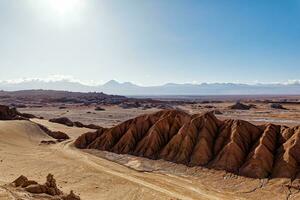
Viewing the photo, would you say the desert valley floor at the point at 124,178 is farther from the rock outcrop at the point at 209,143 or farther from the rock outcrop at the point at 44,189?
the rock outcrop at the point at 209,143

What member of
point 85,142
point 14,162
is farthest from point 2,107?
point 14,162

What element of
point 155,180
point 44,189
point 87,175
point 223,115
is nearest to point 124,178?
point 155,180

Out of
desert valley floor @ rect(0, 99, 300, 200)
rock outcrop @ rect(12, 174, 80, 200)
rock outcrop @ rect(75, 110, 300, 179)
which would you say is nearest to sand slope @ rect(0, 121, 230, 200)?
desert valley floor @ rect(0, 99, 300, 200)

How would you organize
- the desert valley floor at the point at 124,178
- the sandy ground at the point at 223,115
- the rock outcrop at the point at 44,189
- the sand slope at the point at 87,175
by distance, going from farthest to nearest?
the sandy ground at the point at 223,115, the sand slope at the point at 87,175, the desert valley floor at the point at 124,178, the rock outcrop at the point at 44,189

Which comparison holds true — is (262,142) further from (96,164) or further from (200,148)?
(96,164)

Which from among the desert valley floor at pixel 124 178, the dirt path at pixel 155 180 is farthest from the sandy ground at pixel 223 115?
the dirt path at pixel 155 180

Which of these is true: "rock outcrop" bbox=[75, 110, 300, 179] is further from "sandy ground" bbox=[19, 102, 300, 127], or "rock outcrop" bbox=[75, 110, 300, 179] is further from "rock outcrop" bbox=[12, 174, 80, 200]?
"sandy ground" bbox=[19, 102, 300, 127]

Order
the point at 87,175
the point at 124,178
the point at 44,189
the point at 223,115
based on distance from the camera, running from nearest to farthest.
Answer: the point at 44,189 < the point at 124,178 < the point at 87,175 < the point at 223,115

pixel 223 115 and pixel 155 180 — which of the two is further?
pixel 223 115

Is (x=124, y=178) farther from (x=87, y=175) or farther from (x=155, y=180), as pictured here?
(x=87, y=175)
